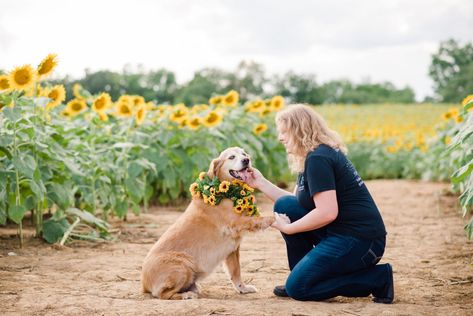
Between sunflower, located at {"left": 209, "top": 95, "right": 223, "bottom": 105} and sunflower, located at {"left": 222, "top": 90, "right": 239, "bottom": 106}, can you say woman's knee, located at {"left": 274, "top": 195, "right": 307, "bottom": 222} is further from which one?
sunflower, located at {"left": 209, "top": 95, "right": 223, "bottom": 105}

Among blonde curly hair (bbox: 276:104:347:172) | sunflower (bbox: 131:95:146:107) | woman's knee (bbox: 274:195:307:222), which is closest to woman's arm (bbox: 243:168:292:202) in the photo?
woman's knee (bbox: 274:195:307:222)

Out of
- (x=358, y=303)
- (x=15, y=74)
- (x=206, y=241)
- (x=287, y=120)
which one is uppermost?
(x=15, y=74)

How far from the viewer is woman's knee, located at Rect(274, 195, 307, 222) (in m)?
4.39

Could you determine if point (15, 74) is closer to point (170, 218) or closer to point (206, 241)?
point (206, 241)

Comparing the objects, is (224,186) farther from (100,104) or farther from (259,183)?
(100,104)

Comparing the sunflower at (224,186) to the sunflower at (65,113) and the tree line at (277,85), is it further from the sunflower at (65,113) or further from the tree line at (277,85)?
the tree line at (277,85)

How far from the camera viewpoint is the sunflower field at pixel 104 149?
5.51 metres

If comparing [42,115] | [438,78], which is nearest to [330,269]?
[42,115]

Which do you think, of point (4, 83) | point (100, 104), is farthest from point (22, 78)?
point (100, 104)

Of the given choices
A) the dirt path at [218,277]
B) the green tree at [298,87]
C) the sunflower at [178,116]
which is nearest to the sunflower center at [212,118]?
the sunflower at [178,116]

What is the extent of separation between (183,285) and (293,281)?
2.37 ft

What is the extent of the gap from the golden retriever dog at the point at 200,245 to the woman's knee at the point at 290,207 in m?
0.13

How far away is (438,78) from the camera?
50.1 meters

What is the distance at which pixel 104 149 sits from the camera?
671 cm
